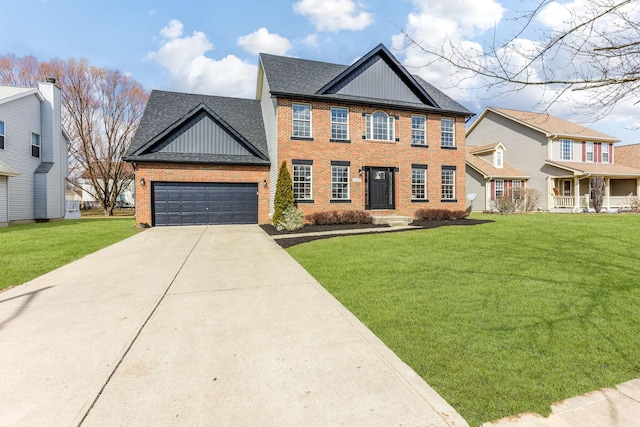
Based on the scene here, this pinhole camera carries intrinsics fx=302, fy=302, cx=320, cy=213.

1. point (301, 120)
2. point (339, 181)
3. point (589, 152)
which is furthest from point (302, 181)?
point (589, 152)

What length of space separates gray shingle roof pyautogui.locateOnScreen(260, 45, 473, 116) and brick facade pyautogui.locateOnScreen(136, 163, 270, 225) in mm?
4373

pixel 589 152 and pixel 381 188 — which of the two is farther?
pixel 589 152

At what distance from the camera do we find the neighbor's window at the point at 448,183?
700 inches

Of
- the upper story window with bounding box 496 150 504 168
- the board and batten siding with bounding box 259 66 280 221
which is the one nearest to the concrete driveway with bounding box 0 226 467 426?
the board and batten siding with bounding box 259 66 280 221

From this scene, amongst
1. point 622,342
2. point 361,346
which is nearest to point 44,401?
point 361,346

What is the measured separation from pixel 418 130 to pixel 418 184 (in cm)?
308

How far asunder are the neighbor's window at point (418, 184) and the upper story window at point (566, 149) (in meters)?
15.6

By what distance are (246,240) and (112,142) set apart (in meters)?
26.3

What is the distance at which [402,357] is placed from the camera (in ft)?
9.96

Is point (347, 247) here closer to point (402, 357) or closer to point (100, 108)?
point (402, 357)

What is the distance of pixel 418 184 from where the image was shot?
17281mm

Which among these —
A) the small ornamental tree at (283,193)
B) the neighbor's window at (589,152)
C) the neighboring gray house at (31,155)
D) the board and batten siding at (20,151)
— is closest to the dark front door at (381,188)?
the small ornamental tree at (283,193)

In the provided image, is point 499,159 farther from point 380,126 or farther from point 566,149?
point 380,126

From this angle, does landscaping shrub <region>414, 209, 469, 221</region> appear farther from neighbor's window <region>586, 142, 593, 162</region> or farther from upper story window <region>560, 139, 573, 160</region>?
neighbor's window <region>586, 142, 593, 162</region>
